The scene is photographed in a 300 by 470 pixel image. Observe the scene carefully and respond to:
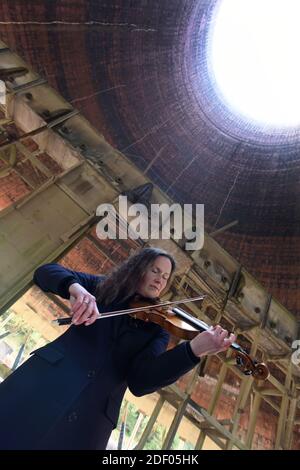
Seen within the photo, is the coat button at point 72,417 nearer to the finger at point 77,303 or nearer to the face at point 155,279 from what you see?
the finger at point 77,303

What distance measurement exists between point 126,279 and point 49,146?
298cm

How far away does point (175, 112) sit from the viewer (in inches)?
319

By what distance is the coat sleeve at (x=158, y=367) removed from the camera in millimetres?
1922

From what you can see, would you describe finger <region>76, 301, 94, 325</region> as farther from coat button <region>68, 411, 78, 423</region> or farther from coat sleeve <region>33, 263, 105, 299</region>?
coat button <region>68, 411, 78, 423</region>

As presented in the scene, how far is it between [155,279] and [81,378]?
2.91ft

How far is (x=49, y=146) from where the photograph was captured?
15.9 feet

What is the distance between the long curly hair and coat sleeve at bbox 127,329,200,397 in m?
0.39

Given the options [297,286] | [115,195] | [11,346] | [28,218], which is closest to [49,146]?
[115,195]

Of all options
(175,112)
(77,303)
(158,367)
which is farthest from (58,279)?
(175,112)

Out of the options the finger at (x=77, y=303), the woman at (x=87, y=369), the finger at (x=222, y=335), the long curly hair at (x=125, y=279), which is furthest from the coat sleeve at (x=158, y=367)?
the finger at (x=77, y=303)

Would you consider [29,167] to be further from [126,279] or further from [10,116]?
[126,279]

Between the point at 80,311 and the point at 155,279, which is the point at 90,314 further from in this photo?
the point at 155,279

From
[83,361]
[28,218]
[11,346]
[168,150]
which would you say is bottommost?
[83,361]

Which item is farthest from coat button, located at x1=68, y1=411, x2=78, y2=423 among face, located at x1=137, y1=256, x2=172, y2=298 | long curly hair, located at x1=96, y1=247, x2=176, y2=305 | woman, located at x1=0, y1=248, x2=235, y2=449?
face, located at x1=137, y1=256, x2=172, y2=298
